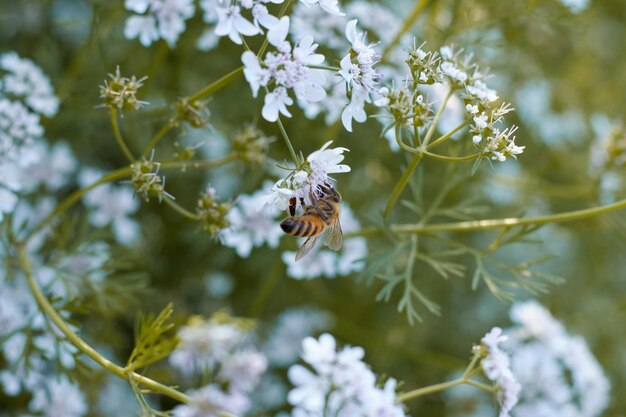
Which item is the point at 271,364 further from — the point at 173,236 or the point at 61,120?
the point at 61,120

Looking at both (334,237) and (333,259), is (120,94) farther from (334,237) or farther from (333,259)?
(333,259)

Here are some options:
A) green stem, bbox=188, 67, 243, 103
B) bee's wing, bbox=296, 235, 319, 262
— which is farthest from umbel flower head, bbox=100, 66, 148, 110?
bee's wing, bbox=296, 235, 319, 262

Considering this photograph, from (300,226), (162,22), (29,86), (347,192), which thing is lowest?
(300,226)

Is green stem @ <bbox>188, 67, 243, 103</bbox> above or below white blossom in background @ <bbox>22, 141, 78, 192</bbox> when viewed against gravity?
below

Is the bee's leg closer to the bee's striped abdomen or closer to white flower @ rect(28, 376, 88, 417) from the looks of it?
the bee's striped abdomen

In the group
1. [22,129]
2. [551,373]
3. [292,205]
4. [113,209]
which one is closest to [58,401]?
[113,209]

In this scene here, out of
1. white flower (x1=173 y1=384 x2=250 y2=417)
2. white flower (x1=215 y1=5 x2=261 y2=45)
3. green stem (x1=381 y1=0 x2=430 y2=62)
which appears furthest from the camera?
green stem (x1=381 y1=0 x2=430 y2=62)

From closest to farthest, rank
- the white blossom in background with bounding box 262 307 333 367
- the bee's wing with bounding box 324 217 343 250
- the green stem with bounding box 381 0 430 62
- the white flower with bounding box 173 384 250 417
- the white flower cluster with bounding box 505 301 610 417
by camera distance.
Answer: the white flower with bounding box 173 384 250 417
the bee's wing with bounding box 324 217 343 250
the green stem with bounding box 381 0 430 62
the white flower cluster with bounding box 505 301 610 417
the white blossom in background with bounding box 262 307 333 367
